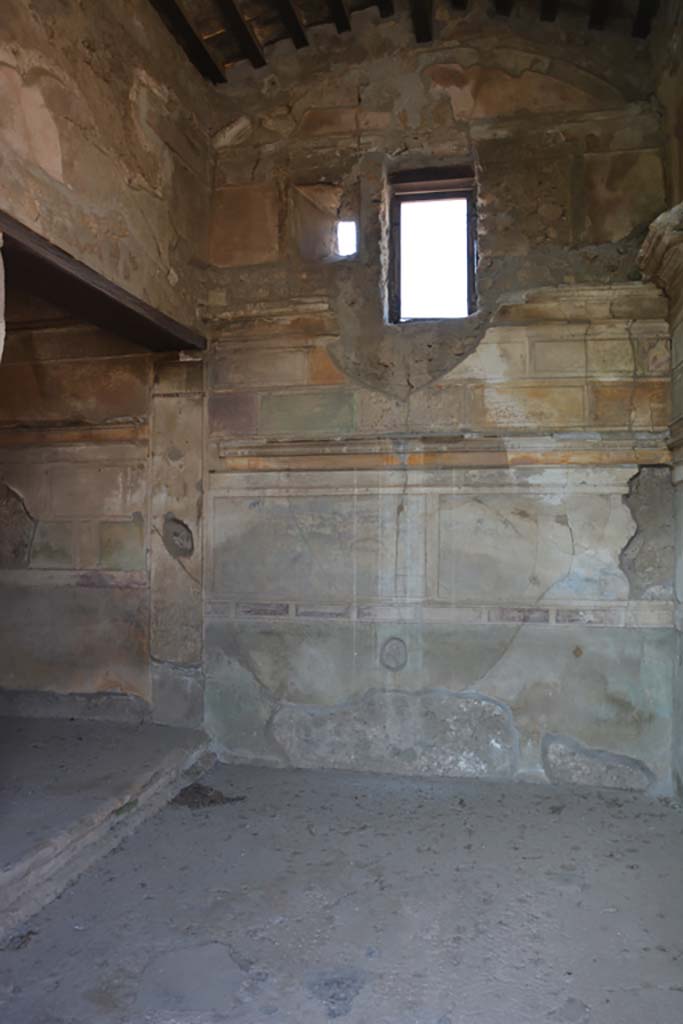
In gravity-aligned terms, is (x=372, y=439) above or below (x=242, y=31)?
below

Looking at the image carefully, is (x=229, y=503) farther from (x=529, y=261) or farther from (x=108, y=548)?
(x=529, y=261)

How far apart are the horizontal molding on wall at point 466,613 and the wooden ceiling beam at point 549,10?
332cm

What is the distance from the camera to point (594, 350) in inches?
158

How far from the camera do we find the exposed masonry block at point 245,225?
4.43 meters

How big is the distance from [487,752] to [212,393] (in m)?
2.62

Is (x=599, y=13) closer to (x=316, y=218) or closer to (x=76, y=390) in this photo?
(x=316, y=218)

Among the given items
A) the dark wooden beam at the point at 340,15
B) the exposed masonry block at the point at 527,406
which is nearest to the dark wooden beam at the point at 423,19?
the dark wooden beam at the point at 340,15

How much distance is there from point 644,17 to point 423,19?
3.93 ft

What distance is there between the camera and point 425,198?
4477 millimetres

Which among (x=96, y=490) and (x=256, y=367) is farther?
(x=96, y=490)

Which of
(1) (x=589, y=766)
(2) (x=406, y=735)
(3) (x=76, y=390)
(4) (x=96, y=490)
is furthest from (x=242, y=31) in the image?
(1) (x=589, y=766)

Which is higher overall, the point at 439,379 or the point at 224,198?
the point at 224,198

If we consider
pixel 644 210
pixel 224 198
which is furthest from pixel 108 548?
pixel 644 210

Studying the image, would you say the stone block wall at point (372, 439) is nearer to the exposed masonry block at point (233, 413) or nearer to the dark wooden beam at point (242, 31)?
the exposed masonry block at point (233, 413)
